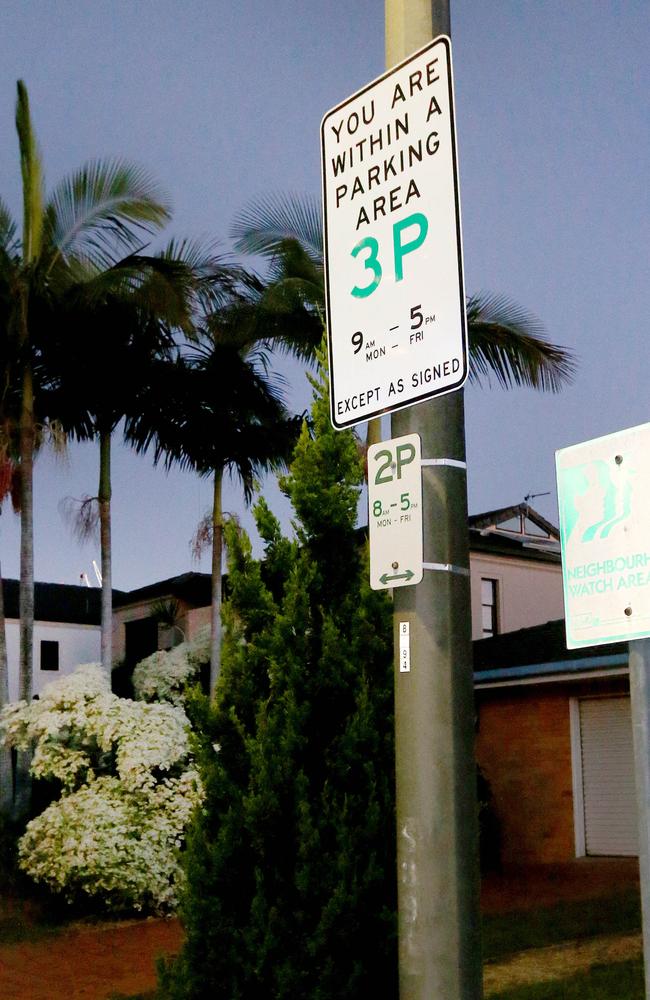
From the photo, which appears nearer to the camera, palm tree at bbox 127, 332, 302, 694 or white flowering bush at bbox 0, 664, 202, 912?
white flowering bush at bbox 0, 664, 202, 912

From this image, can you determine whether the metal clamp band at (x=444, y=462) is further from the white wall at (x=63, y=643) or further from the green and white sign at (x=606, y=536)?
the white wall at (x=63, y=643)

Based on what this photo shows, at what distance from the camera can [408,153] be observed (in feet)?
12.3

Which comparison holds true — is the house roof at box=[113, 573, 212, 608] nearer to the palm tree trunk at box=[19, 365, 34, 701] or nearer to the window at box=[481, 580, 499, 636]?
the window at box=[481, 580, 499, 636]

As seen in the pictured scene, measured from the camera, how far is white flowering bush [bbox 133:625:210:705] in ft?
66.6

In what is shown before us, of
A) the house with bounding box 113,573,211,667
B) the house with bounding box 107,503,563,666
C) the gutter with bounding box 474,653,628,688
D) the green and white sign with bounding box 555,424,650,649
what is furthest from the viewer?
the house with bounding box 113,573,211,667

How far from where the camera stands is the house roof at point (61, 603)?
43284 millimetres

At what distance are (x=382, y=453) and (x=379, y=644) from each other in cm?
222

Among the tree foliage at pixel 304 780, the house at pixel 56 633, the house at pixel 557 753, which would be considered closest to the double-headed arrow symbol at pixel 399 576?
the tree foliage at pixel 304 780

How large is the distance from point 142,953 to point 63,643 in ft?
106

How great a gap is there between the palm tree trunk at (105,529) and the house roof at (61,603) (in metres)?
22.8

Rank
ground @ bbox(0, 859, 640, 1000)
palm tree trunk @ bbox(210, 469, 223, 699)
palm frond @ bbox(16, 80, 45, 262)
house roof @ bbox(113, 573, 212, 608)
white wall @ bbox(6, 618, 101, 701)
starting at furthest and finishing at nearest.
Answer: white wall @ bbox(6, 618, 101, 701) → house roof @ bbox(113, 573, 212, 608) → palm tree trunk @ bbox(210, 469, 223, 699) → palm frond @ bbox(16, 80, 45, 262) → ground @ bbox(0, 859, 640, 1000)

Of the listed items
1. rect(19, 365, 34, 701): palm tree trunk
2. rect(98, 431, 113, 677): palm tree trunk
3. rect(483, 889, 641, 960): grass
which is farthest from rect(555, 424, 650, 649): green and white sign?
rect(98, 431, 113, 677): palm tree trunk

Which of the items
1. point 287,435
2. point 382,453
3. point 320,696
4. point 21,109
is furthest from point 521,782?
point 382,453

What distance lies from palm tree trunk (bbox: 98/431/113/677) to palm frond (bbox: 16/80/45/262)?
338 cm
